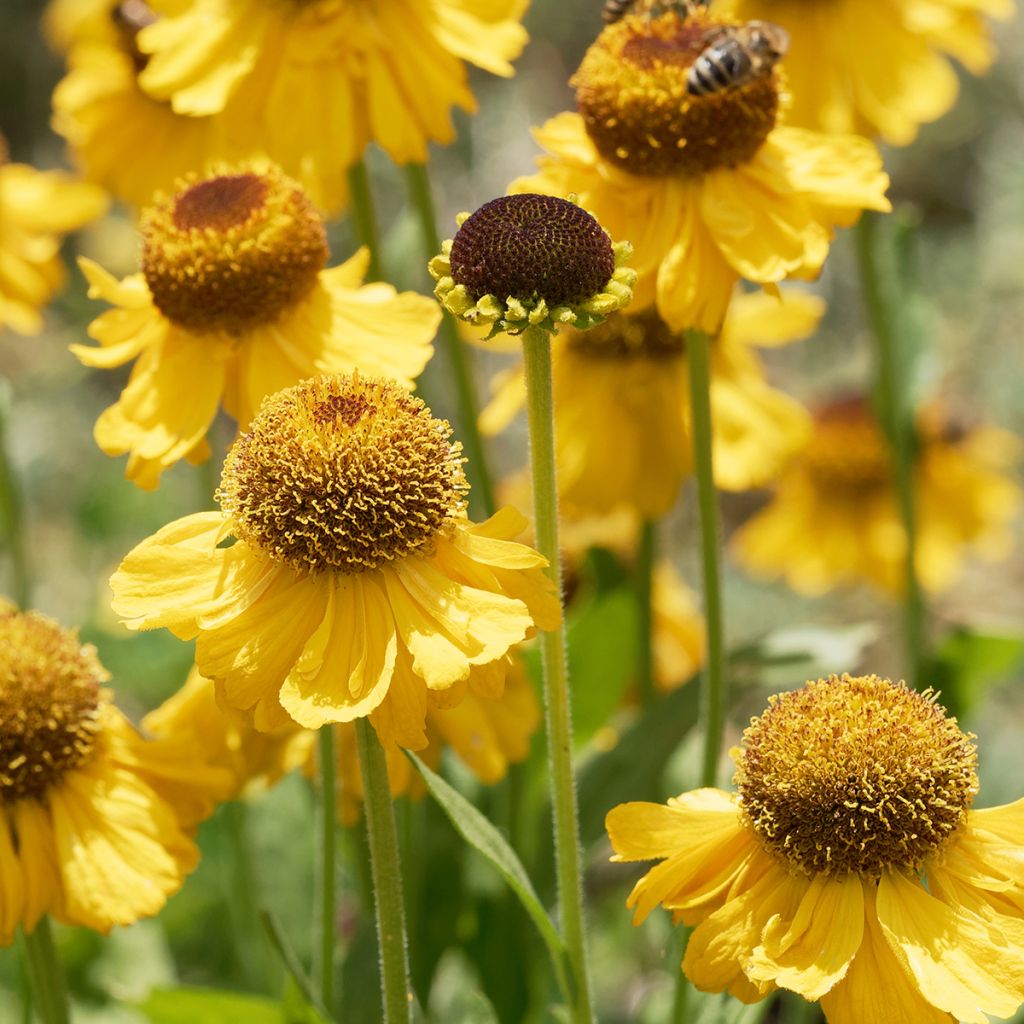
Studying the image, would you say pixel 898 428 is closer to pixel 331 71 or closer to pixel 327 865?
pixel 331 71

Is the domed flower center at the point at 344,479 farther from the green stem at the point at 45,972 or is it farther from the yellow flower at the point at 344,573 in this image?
the green stem at the point at 45,972

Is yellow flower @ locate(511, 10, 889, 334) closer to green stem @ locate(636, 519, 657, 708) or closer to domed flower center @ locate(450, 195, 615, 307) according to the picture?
domed flower center @ locate(450, 195, 615, 307)

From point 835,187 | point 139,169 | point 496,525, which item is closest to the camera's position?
point 496,525

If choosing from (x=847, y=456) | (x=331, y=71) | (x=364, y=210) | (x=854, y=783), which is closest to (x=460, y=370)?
(x=364, y=210)

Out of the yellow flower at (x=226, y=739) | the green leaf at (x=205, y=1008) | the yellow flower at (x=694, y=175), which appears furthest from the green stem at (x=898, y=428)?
the green leaf at (x=205, y=1008)

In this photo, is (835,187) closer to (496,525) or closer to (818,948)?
(496,525)

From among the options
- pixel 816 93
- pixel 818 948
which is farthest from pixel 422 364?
pixel 816 93
